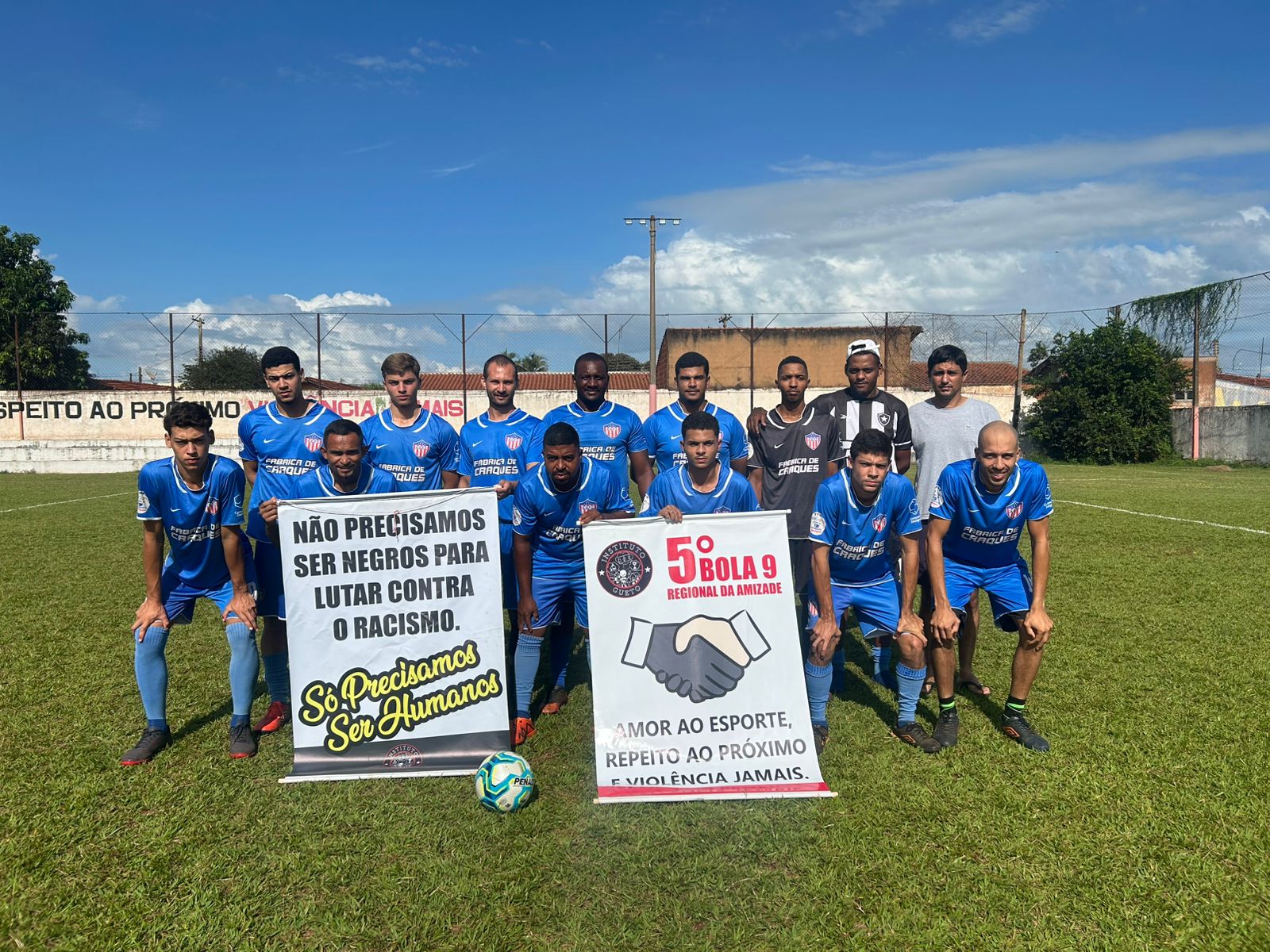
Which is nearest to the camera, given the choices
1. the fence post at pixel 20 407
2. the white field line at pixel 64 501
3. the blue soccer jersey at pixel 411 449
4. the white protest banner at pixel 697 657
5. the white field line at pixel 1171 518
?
the white protest banner at pixel 697 657

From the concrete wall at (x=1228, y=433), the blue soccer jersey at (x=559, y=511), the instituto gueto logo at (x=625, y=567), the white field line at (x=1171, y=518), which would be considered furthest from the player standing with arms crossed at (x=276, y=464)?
the concrete wall at (x=1228, y=433)

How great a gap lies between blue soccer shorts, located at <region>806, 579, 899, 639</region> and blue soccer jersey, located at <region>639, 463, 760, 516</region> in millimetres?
663

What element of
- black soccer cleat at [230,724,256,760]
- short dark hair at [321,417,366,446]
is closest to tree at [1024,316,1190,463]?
short dark hair at [321,417,366,446]

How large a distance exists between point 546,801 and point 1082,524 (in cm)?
1131

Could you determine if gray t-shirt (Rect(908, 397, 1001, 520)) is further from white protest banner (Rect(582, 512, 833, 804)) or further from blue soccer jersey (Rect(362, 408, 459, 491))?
blue soccer jersey (Rect(362, 408, 459, 491))

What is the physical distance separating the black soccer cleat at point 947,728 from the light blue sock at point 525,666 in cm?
224

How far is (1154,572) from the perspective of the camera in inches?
340

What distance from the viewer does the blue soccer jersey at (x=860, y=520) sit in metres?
4.24

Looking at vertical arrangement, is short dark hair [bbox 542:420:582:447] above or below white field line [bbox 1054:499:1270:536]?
above

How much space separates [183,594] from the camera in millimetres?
4324

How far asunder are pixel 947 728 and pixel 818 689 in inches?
28.4

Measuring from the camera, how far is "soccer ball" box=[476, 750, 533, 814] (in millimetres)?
A: 3576

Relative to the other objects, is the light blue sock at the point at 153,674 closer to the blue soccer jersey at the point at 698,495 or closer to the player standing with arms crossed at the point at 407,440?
the player standing with arms crossed at the point at 407,440

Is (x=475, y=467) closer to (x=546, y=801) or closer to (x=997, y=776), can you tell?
(x=546, y=801)
